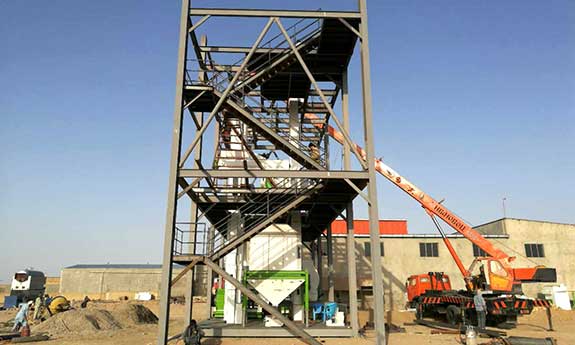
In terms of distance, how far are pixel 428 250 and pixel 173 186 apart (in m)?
24.8

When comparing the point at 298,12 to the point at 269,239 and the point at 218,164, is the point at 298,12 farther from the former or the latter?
the point at 269,239

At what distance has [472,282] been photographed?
20.8 meters

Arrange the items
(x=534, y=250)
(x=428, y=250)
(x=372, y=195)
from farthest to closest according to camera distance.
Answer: (x=534, y=250) < (x=428, y=250) < (x=372, y=195)

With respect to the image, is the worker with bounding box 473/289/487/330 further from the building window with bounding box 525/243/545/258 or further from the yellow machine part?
the yellow machine part

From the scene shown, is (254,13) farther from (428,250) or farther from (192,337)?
(428,250)

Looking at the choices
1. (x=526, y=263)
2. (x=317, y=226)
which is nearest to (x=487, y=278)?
(x=317, y=226)

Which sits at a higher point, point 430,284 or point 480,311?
point 430,284

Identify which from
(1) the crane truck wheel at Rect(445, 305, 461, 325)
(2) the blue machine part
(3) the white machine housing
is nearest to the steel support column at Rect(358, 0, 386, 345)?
(1) the crane truck wheel at Rect(445, 305, 461, 325)

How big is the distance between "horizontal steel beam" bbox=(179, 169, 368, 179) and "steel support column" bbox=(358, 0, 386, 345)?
694 mm

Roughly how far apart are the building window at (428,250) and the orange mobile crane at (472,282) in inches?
270

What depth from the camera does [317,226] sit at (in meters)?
21.2

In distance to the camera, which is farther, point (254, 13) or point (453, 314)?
point (453, 314)

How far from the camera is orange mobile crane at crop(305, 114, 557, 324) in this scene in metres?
18.5

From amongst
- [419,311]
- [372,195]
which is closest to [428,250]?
[419,311]
